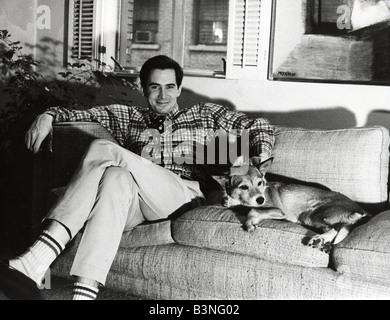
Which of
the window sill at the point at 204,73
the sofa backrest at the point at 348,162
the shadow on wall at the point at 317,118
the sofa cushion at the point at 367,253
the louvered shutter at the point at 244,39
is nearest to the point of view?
the sofa cushion at the point at 367,253

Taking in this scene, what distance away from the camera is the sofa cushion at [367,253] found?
199 cm

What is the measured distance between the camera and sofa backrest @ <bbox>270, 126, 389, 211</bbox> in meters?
2.63

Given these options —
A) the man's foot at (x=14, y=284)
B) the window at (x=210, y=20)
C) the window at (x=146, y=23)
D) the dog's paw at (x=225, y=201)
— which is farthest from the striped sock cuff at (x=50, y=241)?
the window at (x=210, y=20)

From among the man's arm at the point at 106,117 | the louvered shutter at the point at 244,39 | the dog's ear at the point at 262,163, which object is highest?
the louvered shutter at the point at 244,39

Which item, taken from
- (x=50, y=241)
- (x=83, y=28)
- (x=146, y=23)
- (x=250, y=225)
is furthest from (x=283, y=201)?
(x=146, y=23)

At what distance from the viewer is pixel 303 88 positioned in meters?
3.45

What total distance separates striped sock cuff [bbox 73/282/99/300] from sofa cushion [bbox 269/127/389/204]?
1201 mm

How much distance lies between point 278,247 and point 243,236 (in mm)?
172

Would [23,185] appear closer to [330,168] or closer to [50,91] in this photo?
[50,91]

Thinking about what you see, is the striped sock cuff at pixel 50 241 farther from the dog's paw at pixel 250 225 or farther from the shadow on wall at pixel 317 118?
the shadow on wall at pixel 317 118

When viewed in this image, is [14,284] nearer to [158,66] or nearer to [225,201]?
[225,201]

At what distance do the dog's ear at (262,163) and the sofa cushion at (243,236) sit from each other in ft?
0.88

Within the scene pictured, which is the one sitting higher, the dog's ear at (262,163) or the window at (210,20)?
the window at (210,20)

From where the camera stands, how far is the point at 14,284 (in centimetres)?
210
